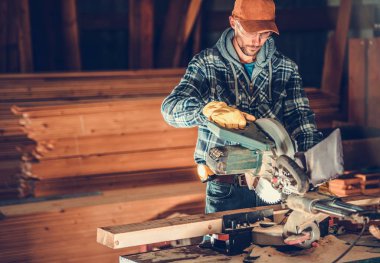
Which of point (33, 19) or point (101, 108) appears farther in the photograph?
point (33, 19)

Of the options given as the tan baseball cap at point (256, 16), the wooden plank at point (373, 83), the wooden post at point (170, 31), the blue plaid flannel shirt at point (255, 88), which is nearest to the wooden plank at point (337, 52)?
the wooden plank at point (373, 83)

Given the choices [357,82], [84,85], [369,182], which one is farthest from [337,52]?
[84,85]

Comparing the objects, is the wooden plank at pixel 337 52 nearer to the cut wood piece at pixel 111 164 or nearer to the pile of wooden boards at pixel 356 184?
the pile of wooden boards at pixel 356 184

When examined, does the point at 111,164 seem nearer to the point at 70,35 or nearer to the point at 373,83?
the point at 70,35

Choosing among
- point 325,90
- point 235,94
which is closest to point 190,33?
point 325,90

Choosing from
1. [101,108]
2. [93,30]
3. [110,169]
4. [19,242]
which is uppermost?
[93,30]

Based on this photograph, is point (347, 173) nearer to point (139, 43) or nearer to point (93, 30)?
point (139, 43)

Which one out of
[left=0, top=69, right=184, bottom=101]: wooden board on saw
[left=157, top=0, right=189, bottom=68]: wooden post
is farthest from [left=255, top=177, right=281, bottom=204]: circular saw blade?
[left=157, top=0, right=189, bottom=68]: wooden post

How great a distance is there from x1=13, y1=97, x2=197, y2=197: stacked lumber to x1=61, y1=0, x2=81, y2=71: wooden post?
1.59m

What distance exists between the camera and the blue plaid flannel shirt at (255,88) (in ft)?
15.1

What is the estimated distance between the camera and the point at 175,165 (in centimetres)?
679

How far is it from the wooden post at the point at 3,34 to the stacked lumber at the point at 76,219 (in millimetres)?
1921

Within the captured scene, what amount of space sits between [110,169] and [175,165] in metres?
0.54

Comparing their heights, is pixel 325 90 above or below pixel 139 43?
below
